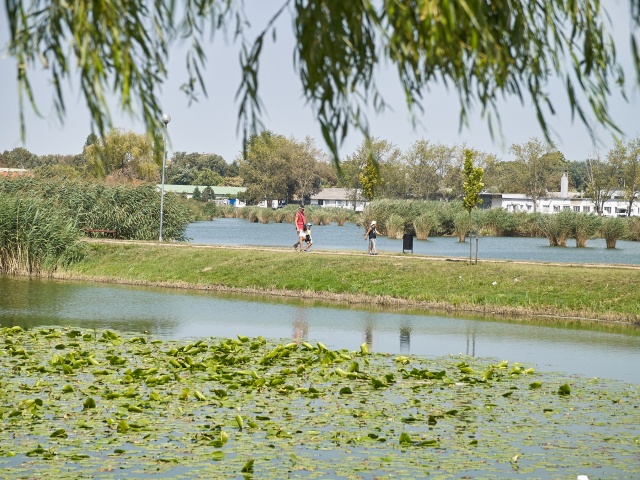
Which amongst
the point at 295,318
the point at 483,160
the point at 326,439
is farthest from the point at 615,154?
the point at 326,439

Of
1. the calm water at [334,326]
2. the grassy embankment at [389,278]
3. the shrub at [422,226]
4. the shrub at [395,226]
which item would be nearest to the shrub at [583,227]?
the shrub at [422,226]

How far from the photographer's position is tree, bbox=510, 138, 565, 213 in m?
125

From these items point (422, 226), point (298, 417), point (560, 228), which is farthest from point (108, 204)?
point (298, 417)

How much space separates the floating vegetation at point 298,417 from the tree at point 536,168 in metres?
108

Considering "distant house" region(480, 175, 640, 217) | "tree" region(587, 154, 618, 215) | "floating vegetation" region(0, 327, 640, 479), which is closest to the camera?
"floating vegetation" region(0, 327, 640, 479)

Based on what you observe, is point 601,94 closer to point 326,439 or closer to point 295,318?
point 326,439

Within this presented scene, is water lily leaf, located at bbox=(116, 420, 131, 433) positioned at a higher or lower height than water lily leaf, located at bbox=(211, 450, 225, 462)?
higher

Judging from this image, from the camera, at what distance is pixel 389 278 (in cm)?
3412

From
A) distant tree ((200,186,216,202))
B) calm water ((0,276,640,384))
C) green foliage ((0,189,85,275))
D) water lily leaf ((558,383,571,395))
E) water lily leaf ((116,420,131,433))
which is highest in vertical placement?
distant tree ((200,186,216,202))

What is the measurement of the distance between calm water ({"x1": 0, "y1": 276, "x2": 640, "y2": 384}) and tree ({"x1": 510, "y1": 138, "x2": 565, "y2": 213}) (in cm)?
9569

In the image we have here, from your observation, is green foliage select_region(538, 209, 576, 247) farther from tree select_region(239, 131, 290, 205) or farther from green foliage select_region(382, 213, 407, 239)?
tree select_region(239, 131, 290, 205)

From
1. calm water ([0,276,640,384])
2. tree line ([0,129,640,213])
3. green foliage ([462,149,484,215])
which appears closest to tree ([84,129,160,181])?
tree line ([0,129,640,213])

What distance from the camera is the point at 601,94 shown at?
20.5 ft

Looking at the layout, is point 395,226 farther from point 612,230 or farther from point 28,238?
point 28,238
